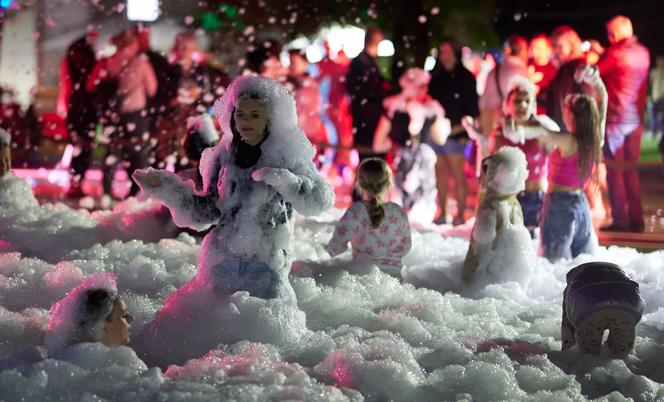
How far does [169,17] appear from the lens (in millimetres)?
24109

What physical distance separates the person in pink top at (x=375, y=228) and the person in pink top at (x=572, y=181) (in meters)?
1.65

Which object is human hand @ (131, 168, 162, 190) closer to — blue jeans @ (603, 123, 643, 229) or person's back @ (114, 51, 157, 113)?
person's back @ (114, 51, 157, 113)

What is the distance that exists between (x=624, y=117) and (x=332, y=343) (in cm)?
684

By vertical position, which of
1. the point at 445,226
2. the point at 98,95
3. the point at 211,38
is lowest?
the point at 445,226

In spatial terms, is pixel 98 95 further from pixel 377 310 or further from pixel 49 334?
pixel 49 334

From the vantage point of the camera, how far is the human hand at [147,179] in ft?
17.1

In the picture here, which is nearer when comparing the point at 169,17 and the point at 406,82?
the point at 406,82

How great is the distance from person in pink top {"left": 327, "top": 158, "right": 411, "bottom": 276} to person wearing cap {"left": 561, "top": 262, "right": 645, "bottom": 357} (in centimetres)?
178

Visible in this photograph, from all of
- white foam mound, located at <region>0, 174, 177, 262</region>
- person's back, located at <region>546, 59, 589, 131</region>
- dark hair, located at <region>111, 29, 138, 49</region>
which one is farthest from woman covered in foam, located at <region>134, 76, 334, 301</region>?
dark hair, located at <region>111, 29, 138, 49</region>

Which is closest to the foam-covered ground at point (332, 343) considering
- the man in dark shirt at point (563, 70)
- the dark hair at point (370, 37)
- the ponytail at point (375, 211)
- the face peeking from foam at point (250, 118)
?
the ponytail at point (375, 211)

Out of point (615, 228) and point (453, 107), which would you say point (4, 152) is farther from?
point (615, 228)

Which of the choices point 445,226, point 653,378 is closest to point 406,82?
point 445,226

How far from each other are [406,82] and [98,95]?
371 centimetres

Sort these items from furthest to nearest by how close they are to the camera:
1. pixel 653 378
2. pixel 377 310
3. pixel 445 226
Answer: pixel 445 226 → pixel 377 310 → pixel 653 378
